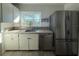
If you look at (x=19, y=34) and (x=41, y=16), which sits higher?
(x=41, y=16)

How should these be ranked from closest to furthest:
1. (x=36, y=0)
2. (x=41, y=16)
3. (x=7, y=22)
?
1. (x=36, y=0)
2. (x=7, y=22)
3. (x=41, y=16)

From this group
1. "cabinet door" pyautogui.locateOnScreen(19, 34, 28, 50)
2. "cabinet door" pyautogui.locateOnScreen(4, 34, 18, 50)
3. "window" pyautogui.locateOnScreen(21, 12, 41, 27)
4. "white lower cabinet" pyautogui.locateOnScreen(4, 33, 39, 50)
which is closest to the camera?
"cabinet door" pyautogui.locateOnScreen(4, 34, 18, 50)

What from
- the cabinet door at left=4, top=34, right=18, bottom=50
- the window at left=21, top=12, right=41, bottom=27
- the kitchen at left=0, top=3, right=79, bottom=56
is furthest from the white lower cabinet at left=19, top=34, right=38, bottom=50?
the window at left=21, top=12, right=41, bottom=27

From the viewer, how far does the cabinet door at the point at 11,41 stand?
274 cm

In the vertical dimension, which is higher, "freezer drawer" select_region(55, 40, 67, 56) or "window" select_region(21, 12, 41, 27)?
"window" select_region(21, 12, 41, 27)

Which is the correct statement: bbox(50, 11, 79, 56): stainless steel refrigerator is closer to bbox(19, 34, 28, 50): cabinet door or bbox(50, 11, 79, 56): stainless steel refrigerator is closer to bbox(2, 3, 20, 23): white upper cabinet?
bbox(19, 34, 28, 50): cabinet door

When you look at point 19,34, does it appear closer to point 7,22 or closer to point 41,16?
point 7,22

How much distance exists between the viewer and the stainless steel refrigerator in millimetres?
2895

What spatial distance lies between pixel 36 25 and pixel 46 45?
591mm

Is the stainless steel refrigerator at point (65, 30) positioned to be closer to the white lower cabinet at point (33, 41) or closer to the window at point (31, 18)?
the window at point (31, 18)

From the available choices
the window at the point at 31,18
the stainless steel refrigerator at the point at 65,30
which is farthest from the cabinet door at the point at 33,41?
the stainless steel refrigerator at the point at 65,30

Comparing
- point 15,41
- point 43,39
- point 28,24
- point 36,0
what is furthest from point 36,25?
point 36,0

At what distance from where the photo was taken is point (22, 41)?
298cm

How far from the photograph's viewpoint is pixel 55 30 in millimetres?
3010
